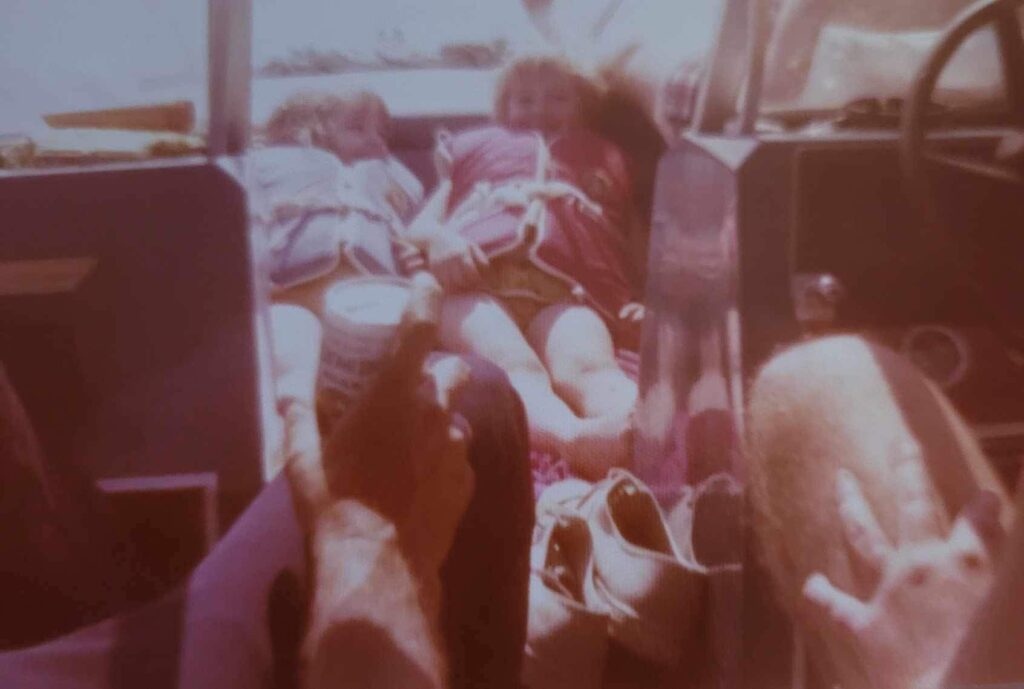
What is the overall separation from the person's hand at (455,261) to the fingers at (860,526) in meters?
0.35

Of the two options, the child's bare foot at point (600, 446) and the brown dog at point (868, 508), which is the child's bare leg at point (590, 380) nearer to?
the child's bare foot at point (600, 446)

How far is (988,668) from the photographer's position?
84 cm

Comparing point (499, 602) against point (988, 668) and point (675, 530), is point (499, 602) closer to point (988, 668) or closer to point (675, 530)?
point (675, 530)

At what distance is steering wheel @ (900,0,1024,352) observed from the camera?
35.7 inches

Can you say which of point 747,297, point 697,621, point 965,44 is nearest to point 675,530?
point 697,621

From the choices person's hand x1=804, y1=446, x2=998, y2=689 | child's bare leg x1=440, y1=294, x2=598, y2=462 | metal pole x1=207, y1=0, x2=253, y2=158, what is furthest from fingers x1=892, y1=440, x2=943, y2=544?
metal pole x1=207, y1=0, x2=253, y2=158

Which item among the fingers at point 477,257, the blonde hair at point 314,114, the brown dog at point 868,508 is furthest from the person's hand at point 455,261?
the brown dog at point 868,508

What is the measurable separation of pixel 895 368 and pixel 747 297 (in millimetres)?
145

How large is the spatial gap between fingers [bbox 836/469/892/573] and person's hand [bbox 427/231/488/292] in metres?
0.35

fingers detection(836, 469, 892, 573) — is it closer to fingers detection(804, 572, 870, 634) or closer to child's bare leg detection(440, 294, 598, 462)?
fingers detection(804, 572, 870, 634)

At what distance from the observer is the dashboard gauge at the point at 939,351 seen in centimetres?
100

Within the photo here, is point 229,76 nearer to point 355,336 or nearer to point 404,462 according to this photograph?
point 355,336

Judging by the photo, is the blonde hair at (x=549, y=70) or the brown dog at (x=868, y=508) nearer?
the brown dog at (x=868, y=508)

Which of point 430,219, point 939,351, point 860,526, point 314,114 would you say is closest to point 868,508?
point 860,526
